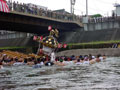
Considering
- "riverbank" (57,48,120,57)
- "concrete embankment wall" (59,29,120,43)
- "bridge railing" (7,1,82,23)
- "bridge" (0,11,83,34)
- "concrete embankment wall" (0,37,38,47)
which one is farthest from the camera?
"concrete embankment wall" (0,37,38,47)

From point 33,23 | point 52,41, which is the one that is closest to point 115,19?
point 33,23

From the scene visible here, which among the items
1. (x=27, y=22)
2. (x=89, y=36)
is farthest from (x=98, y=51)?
(x=89, y=36)

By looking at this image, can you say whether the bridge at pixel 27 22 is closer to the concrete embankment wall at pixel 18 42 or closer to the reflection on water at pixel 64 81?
the concrete embankment wall at pixel 18 42

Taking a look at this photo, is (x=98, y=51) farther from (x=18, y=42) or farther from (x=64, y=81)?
(x=18, y=42)

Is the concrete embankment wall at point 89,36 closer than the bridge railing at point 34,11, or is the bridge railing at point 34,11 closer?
the bridge railing at point 34,11

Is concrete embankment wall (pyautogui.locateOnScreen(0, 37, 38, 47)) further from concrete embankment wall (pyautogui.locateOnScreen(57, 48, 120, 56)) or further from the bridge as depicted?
concrete embankment wall (pyautogui.locateOnScreen(57, 48, 120, 56))

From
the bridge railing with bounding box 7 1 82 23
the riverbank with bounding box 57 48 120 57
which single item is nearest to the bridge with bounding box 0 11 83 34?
the bridge railing with bounding box 7 1 82 23

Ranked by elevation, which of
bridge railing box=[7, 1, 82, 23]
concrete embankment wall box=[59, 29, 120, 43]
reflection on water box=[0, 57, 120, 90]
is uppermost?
bridge railing box=[7, 1, 82, 23]

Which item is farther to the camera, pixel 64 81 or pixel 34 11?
pixel 34 11

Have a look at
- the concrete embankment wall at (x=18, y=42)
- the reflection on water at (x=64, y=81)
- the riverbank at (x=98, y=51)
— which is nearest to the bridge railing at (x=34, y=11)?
the riverbank at (x=98, y=51)

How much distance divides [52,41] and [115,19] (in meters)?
34.4

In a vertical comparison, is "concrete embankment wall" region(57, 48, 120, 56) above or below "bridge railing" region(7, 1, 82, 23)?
below

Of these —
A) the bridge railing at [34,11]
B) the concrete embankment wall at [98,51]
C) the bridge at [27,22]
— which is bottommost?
the concrete embankment wall at [98,51]

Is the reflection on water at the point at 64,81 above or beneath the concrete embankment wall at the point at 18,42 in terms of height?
beneath
